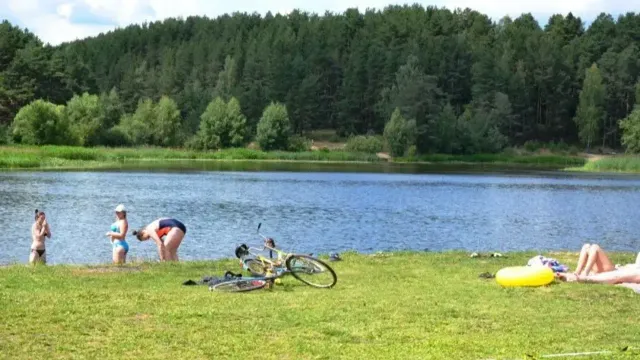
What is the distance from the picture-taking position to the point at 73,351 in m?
9.79

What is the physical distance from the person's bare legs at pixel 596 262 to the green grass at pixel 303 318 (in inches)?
25.2

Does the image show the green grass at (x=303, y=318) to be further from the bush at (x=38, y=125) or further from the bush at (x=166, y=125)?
the bush at (x=166, y=125)

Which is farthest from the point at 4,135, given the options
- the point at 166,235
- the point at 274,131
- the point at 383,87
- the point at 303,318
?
the point at 303,318

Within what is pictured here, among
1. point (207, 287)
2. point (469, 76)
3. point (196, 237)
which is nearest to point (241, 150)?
Result: point (469, 76)

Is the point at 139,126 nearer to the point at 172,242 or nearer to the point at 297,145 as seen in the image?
the point at 297,145

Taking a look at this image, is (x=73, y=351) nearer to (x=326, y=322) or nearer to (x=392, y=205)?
(x=326, y=322)

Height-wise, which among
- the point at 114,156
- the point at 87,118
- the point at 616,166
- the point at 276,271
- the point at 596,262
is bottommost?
the point at 616,166

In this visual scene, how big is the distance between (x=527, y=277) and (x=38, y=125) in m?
84.1

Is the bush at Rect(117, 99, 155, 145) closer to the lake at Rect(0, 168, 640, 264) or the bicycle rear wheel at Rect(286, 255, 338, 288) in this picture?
the lake at Rect(0, 168, 640, 264)

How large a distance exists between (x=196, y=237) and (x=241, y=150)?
89219 millimetres

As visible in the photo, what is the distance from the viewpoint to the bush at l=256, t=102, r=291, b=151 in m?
122

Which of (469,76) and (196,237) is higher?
(469,76)

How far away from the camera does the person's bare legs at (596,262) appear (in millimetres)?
16312

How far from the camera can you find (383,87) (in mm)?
150375
